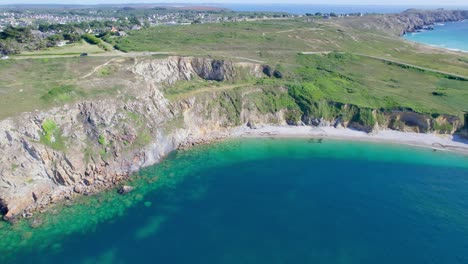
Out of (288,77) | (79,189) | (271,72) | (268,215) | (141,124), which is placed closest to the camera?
(268,215)

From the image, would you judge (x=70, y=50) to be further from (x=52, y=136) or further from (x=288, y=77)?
(x=288, y=77)

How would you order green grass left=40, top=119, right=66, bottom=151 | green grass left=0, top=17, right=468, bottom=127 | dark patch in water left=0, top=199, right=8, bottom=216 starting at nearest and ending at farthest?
1. dark patch in water left=0, top=199, right=8, bottom=216
2. green grass left=40, top=119, right=66, bottom=151
3. green grass left=0, top=17, right=468, bottom=127

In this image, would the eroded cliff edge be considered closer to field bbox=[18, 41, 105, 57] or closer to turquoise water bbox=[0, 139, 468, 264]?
turquoise water bbox=[0, 139, 468, 264]

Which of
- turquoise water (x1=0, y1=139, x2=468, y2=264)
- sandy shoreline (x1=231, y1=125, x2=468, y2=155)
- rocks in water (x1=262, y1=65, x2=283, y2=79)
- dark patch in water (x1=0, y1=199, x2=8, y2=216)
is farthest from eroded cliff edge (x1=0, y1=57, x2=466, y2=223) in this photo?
turquoise water (x1=0, y1=139, x2=468, y2=264)

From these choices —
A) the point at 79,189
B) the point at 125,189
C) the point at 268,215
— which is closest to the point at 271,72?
the point at 268,215

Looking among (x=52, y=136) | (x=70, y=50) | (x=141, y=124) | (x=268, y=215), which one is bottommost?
(x=268, y=215)
